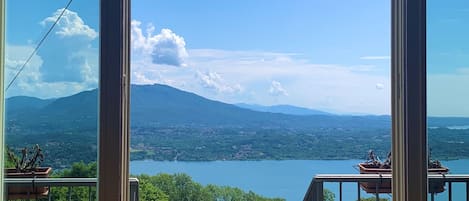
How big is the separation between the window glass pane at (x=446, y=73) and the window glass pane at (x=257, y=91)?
1809 mm

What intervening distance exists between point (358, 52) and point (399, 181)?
6.96 feet

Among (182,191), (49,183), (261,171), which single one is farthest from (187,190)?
(49,183)

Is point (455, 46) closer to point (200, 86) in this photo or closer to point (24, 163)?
point (24, 163)

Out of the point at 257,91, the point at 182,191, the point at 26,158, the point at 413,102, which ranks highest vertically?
the point at 257,91

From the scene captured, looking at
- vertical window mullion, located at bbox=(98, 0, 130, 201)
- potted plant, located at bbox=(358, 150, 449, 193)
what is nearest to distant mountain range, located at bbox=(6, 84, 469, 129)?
potted plant, located at bbox=(358, 150, 449, 193)

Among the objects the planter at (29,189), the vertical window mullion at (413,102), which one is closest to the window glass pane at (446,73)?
the vertical window mullion at (413,102)

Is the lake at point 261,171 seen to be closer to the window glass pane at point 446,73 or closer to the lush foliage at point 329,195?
the lush foliage at point 329,195

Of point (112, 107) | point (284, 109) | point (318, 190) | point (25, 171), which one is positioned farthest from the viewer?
point (284, 109)

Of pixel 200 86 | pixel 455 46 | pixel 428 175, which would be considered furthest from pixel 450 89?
pixel 200 86

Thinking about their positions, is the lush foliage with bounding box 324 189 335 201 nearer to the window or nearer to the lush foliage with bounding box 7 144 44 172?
the window

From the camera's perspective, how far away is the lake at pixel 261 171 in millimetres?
4008

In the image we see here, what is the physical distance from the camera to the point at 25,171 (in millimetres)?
2207

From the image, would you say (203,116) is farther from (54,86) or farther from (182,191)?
(54,86)

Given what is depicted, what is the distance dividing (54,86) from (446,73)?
1.77 meters
